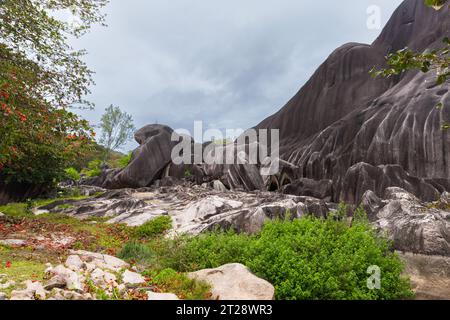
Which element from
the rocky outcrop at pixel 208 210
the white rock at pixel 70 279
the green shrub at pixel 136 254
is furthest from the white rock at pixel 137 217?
the white rock at pixel 70 279

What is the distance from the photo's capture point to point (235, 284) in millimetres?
6469

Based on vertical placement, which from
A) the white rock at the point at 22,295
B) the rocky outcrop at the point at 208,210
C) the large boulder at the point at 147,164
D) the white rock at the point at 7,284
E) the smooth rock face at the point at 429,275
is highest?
the large boulder at the point at 147,164

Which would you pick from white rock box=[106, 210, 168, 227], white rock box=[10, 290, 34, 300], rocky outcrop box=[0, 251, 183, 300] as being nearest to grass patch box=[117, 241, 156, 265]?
rocky outcrop box=[0, 251, 183, 300]

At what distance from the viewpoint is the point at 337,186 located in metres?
20.6

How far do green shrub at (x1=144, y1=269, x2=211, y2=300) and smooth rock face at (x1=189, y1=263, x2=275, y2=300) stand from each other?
21cm

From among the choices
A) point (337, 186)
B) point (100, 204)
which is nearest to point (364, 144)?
point (337, 186)

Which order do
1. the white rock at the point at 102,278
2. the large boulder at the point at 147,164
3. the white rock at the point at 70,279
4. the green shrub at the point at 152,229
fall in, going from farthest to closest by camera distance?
the large boulder at the point at 147,164 → the green shrub at the point at 152,229 → the white rock at the point at 102,278 → the white rock at the point at 70,279

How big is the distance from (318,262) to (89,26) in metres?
14.1

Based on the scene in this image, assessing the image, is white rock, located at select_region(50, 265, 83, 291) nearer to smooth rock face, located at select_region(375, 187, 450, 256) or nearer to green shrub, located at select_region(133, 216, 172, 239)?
green shrub, located at select_region(133, 216, 172, 239)

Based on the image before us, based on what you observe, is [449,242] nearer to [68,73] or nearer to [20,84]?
[20,84]

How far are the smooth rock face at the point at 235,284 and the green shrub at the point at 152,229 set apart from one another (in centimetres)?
720

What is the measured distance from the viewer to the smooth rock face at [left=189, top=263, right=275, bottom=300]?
6126 millimetres

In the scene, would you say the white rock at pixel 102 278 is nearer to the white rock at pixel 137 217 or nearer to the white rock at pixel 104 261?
the white rock at pixel 104 261

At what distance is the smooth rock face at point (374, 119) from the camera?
19.9 meters
